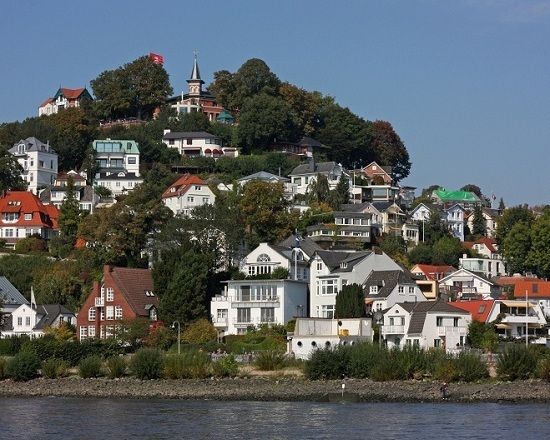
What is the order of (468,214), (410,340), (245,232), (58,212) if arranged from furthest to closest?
(468,214), (58,212), (245,232), (410,340)

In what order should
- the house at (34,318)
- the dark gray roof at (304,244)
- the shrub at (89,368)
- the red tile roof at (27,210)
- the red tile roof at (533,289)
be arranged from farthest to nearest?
the red tile roof at (27,210) < the red tile roof at (533,289) < the dark gray roof at (304,244) < the house at (34,318) < the shrub at (89,368)

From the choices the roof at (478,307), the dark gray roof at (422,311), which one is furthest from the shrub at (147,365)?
the roof at (478,307)

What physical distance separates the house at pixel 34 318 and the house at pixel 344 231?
19961 millimetres

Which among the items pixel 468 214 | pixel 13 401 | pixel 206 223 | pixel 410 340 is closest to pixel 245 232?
pixel 206 223

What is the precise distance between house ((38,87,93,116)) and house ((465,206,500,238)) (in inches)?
1625

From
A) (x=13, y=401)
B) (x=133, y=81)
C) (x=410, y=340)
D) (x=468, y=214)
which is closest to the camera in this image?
(x=13, y=401)

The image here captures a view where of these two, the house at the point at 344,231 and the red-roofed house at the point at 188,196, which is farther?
the red-roofed house at the point at 188,196

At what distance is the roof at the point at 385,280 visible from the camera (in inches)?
3083

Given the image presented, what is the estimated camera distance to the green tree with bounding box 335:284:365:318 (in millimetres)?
74688

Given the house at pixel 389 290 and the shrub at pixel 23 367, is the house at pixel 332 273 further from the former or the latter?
the shrub at pixel 23 367

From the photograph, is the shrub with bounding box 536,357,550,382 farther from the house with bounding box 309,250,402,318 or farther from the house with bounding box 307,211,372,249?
the house with bounding box 307,211,372,249

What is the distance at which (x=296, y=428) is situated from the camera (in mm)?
50062

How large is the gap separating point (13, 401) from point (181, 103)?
75861 mm

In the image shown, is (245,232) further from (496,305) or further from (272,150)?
(272,150)
